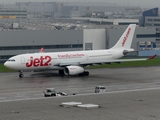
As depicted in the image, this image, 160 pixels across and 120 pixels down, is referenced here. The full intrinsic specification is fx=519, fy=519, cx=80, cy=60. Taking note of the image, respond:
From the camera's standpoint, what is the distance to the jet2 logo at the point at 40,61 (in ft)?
260

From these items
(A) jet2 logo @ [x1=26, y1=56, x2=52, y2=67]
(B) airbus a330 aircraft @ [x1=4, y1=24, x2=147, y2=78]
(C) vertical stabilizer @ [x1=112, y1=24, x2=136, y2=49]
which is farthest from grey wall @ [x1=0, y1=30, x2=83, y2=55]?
(A) jet2 logo @ [x1=26, y1=56, x2=52, y2=67]

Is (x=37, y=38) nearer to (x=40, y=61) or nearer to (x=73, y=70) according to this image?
(x=40, y=61)

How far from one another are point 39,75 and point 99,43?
190ft

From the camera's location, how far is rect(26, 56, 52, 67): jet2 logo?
260 ft

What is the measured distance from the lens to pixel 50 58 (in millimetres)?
81500

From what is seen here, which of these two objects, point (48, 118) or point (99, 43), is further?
point (99, 43)

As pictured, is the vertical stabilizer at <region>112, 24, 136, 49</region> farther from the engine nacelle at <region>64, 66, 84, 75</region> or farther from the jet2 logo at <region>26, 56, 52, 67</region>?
the jet2 logo at <region>26, 56, 52, 67</region>

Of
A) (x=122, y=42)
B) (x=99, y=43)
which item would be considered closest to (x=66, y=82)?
(x=122, y=42)

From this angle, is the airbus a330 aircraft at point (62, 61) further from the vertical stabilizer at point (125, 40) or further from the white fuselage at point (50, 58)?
the vertical stabilizer at point (125, 40)

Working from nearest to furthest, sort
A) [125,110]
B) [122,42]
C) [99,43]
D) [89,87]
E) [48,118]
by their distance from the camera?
[48,118] < [125,110] < [89,87] < [122,42] < [99,43]

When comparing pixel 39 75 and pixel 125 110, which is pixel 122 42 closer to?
pixel 39 75

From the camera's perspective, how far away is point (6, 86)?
68812mm

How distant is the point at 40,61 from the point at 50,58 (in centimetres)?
218

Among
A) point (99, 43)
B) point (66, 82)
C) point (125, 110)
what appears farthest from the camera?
point (99, 43)
